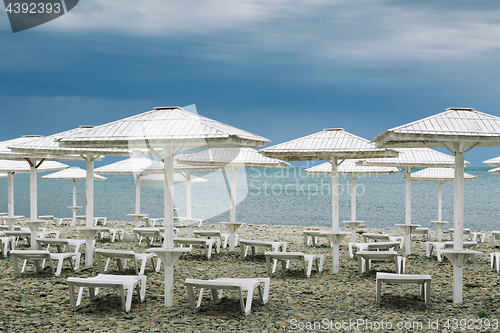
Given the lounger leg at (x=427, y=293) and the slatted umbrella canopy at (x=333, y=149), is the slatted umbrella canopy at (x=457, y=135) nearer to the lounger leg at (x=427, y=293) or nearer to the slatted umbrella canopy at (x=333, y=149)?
the lounger leg at (x=427, y=293)

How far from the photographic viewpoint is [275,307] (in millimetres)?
6102

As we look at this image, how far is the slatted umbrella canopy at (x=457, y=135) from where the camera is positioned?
5.72 metres

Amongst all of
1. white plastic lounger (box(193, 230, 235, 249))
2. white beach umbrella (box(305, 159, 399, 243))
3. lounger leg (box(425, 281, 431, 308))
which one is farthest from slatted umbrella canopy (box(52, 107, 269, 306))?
white beach umbrella (box(305, 159, 399, 243))

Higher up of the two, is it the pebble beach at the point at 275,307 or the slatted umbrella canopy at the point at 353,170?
the slatted umbrella canopy at the point at 353,170

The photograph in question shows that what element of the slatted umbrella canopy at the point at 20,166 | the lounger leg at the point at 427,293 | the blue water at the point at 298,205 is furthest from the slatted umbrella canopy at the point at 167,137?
the blue water at the point at 298,205

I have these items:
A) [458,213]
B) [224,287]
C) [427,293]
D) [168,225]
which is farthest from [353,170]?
[224,287]

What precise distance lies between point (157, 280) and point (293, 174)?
92.6 meters

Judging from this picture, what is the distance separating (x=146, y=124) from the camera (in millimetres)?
6070

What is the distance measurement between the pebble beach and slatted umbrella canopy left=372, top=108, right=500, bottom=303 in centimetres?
71

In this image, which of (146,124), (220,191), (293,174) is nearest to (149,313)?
(146,124)

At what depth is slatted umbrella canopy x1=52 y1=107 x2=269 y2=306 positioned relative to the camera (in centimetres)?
557

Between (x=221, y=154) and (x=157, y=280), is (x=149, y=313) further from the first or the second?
(x=221, y=154)

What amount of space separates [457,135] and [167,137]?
365 cm

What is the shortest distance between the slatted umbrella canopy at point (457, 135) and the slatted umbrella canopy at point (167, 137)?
2080 millimetres
